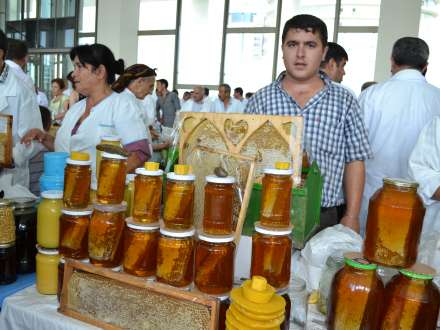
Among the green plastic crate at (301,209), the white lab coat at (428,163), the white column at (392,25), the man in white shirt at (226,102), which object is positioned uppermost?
the white column at (392,25)

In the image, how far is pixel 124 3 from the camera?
915 centimetres

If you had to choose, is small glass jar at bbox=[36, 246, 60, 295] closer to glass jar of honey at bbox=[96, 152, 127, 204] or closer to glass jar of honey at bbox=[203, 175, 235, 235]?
glass jar of honey at bbox=[96, 152, 127, 204]

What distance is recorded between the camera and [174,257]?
0.99 metres

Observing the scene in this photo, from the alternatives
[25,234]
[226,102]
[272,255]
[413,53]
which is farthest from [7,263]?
[226,102]

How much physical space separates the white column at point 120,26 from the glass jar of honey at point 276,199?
8882 millimetres

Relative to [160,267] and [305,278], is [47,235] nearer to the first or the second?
[160,267]

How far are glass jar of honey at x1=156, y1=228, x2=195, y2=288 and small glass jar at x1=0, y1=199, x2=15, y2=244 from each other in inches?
19.2

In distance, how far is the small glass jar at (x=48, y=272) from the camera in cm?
118

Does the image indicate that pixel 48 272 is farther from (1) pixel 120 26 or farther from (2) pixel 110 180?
(1) pixel 120 26

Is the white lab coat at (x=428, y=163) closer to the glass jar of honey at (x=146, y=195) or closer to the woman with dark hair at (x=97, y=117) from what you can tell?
the glass jar of honey at (x=146, y=195)

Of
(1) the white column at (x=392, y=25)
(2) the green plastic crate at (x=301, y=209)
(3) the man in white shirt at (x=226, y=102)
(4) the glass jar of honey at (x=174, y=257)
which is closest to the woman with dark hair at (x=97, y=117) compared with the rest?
(2) the green plastic crate at (x=301, y=209)

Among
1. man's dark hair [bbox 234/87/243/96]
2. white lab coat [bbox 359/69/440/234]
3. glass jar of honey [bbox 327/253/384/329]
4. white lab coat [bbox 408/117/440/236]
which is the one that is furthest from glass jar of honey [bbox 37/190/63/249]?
man's dark hair [bbox 234/87/243/96]

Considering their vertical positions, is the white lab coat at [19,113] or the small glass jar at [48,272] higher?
the white lab coat at [19,113]

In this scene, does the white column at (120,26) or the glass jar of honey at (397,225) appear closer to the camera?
the glass jar of honey at (397,225)
